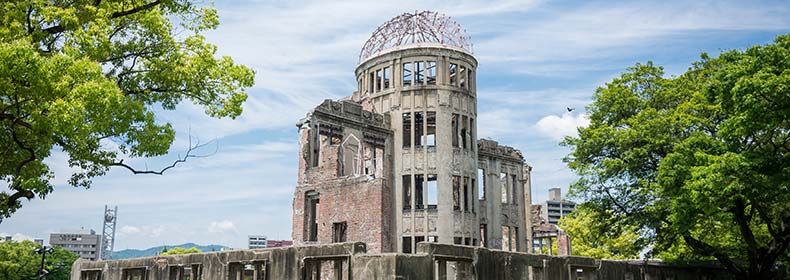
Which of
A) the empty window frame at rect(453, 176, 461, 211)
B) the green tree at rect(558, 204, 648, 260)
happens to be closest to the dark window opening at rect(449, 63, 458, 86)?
the empty window frame at rect(453, 176, 461, 211)

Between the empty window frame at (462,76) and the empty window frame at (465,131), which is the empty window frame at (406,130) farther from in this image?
the empty window frame at (462,76)

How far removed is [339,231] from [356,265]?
730 inches

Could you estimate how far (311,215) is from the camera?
3019 cm

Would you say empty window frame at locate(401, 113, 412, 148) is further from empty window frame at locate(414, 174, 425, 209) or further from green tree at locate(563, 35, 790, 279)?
green tree at locate(563, 35, 790, 279)

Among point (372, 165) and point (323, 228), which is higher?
point (372, 165)

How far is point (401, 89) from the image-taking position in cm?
3225

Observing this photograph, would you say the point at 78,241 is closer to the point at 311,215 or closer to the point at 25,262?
the point at 25,262

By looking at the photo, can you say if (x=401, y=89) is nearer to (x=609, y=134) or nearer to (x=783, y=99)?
(x=609, y=134)

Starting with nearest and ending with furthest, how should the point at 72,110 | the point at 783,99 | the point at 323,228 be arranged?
1. the point at 72,110
2. the point at 783,99
3. the point at 323,228

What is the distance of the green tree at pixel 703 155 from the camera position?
1800 cm

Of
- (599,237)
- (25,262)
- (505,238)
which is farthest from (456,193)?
(25,262)

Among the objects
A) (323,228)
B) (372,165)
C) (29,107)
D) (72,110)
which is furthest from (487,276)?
(372,165)

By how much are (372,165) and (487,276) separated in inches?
784

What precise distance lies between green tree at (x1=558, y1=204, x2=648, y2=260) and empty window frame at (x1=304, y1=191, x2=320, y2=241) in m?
11.6
